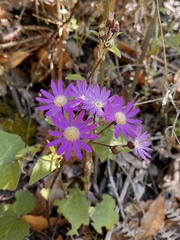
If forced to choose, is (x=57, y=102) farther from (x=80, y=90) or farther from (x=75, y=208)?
(x=75, y=208)

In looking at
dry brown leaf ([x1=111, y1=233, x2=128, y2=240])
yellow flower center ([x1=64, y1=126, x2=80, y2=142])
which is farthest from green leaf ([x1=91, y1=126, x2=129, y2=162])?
dry brown leaf ([x1=111, y1=233, x2=128, y2=240])

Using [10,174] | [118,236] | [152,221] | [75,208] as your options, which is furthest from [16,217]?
[152,221]

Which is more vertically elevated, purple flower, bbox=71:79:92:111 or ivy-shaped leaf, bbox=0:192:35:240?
purple flower, bbox=71:79:92:111

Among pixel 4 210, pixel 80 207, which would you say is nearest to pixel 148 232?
pixel 80 207

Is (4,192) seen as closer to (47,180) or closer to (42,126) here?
(47,180)

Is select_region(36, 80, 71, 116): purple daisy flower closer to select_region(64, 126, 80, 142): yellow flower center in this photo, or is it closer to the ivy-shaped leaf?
select_region(64, 126, 80, 142): yellow flower center

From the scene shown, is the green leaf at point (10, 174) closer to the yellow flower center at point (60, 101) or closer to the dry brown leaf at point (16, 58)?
the yellow flower center at point (60, 101)
